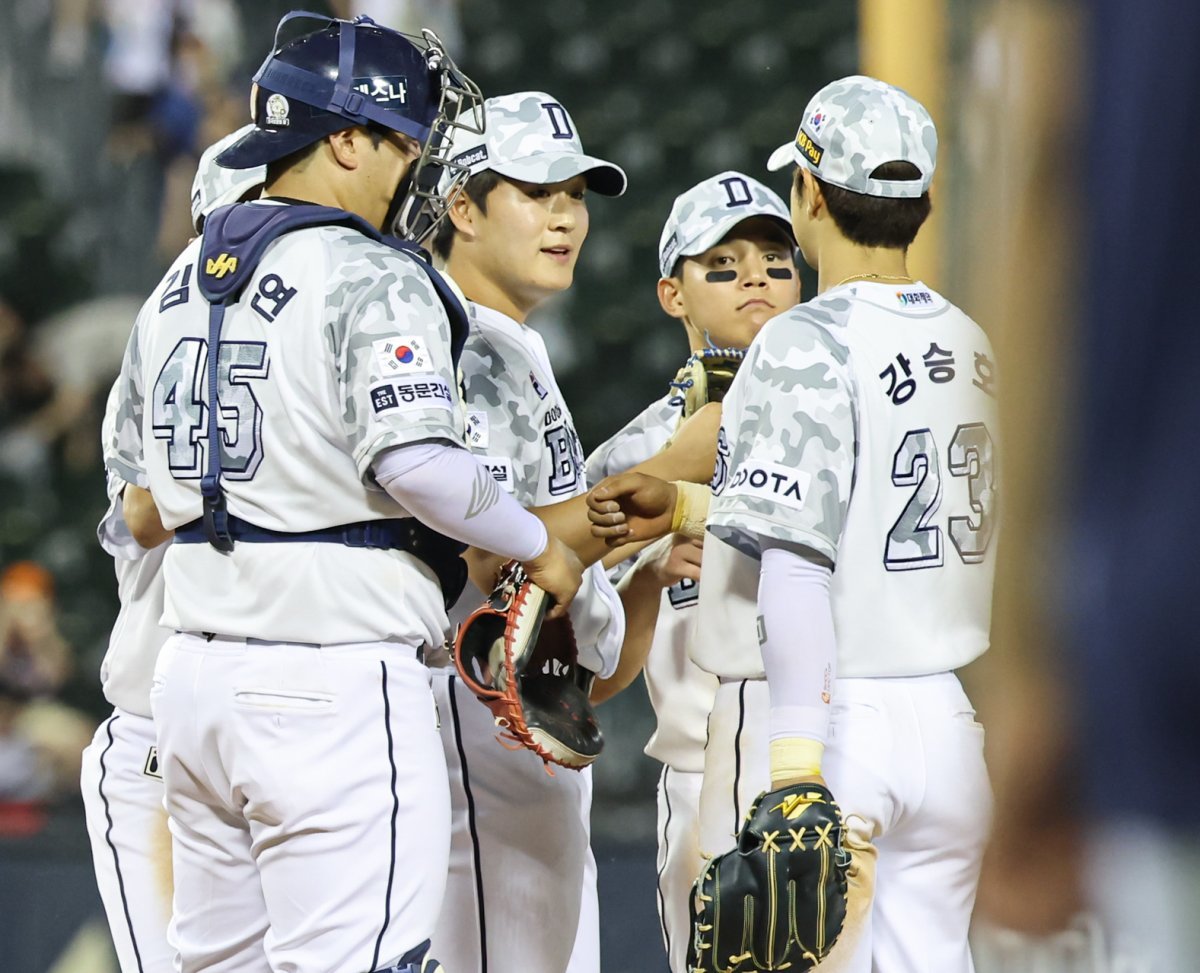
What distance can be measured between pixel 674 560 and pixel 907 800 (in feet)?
2.88

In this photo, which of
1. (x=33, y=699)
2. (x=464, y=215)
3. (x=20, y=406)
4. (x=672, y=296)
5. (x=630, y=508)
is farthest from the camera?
(x=20, y=406)

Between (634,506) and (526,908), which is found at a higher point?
(634,506)

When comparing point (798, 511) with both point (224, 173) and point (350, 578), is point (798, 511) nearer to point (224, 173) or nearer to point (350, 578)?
point (350, 578)

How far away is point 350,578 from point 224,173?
1.12 meters

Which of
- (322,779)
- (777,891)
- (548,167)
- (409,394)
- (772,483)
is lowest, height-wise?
(777,891)

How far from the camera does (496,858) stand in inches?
104

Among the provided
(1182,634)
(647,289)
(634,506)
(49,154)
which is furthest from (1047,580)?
(49,154)

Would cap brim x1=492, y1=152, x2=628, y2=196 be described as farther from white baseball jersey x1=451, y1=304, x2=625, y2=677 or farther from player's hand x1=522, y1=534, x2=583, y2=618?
player's hand x1=522, y1=534, x2=583, y2=618

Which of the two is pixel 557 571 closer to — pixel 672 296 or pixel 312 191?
pixel 312 191

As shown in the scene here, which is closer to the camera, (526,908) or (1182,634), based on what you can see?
(1182,634)

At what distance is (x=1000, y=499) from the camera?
29.7 inches

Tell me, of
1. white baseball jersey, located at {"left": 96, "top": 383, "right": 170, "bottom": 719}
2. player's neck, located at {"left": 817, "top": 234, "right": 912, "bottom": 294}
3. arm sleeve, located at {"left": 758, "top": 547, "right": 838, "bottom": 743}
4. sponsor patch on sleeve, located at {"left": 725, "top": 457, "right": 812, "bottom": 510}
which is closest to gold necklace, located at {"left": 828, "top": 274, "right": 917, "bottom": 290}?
player's neck, located at {"left": 817, "top": 234, "right": 912, "bottom": 294}

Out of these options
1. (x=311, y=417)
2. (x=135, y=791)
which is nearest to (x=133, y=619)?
(x=135, y=791)

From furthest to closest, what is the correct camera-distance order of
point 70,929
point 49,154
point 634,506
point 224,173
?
point 49,154
point 70,929
point 224,173
point 634,506
